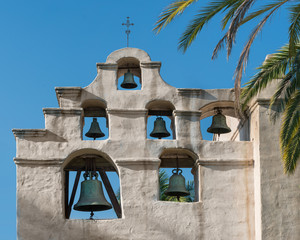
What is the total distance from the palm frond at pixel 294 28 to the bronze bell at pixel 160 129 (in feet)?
17.3

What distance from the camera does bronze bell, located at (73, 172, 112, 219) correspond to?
22.7 metres

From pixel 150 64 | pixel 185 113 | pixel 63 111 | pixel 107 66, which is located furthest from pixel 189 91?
pixel 63 111

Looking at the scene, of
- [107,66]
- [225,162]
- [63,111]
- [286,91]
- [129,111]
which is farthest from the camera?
[107,66]

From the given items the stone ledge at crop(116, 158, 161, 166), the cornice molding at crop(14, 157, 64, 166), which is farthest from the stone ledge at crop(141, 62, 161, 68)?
the cornice molding at crop(14, 157, 64, 166)

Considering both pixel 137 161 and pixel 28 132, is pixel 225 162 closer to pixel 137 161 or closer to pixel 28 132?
pixel 137 161

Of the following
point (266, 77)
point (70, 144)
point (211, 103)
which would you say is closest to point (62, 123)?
point (70, 144)

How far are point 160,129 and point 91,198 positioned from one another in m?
2.57

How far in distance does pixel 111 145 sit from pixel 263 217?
3869 mm

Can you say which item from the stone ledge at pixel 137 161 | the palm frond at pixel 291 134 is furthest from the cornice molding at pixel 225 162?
the palm frond at pixel 291 134

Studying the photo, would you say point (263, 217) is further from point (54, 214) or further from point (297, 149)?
point (54, 214)

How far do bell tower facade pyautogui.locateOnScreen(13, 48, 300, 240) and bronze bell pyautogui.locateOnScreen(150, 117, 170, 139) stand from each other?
467 millimetres

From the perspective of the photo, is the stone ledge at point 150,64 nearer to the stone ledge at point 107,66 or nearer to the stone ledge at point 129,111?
the stone ledge at point 107,66

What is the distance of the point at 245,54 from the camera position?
20.0 m

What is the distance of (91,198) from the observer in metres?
22.7
